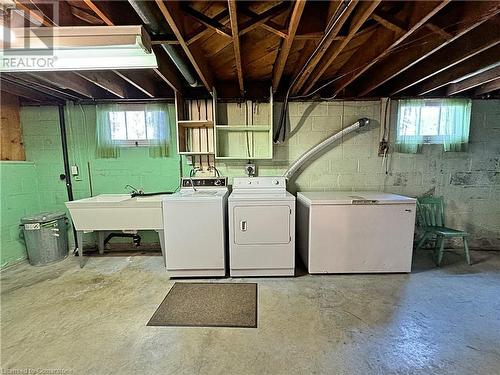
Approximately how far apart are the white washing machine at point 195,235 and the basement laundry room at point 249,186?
0.07 ft

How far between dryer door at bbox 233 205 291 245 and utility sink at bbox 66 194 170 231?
3.05ft

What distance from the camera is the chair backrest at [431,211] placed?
336 centimetres

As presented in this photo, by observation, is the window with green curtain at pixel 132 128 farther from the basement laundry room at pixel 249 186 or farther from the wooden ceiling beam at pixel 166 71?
the wooden ceiling beam at pixel 166 71

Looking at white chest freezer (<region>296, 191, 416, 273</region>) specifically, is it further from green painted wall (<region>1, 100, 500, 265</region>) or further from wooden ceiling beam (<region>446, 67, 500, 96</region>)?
wooden ceiling beam (<region>446, 67, 500, 96</region>)

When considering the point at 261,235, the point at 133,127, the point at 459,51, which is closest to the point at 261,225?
the point at 261,235

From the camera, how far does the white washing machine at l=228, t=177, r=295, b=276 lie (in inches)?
105

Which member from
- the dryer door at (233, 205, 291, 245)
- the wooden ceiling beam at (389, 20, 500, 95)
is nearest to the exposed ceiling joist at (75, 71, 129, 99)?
the dryer door at (233, 205, 291, 245)

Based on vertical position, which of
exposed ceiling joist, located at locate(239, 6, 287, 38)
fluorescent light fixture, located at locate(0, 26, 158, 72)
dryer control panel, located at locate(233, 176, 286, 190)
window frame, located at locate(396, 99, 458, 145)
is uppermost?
exposed ceiling joist, located at locate(239, 6, 287, 38)

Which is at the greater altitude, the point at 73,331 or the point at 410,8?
the point at 410,8

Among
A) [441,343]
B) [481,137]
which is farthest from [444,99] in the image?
[441,343]

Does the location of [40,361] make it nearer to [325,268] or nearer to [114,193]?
[114,193]

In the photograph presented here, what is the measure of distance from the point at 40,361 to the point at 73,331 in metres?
0.29

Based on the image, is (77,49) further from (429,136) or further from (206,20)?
(429,136)

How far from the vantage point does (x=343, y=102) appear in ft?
11.2
